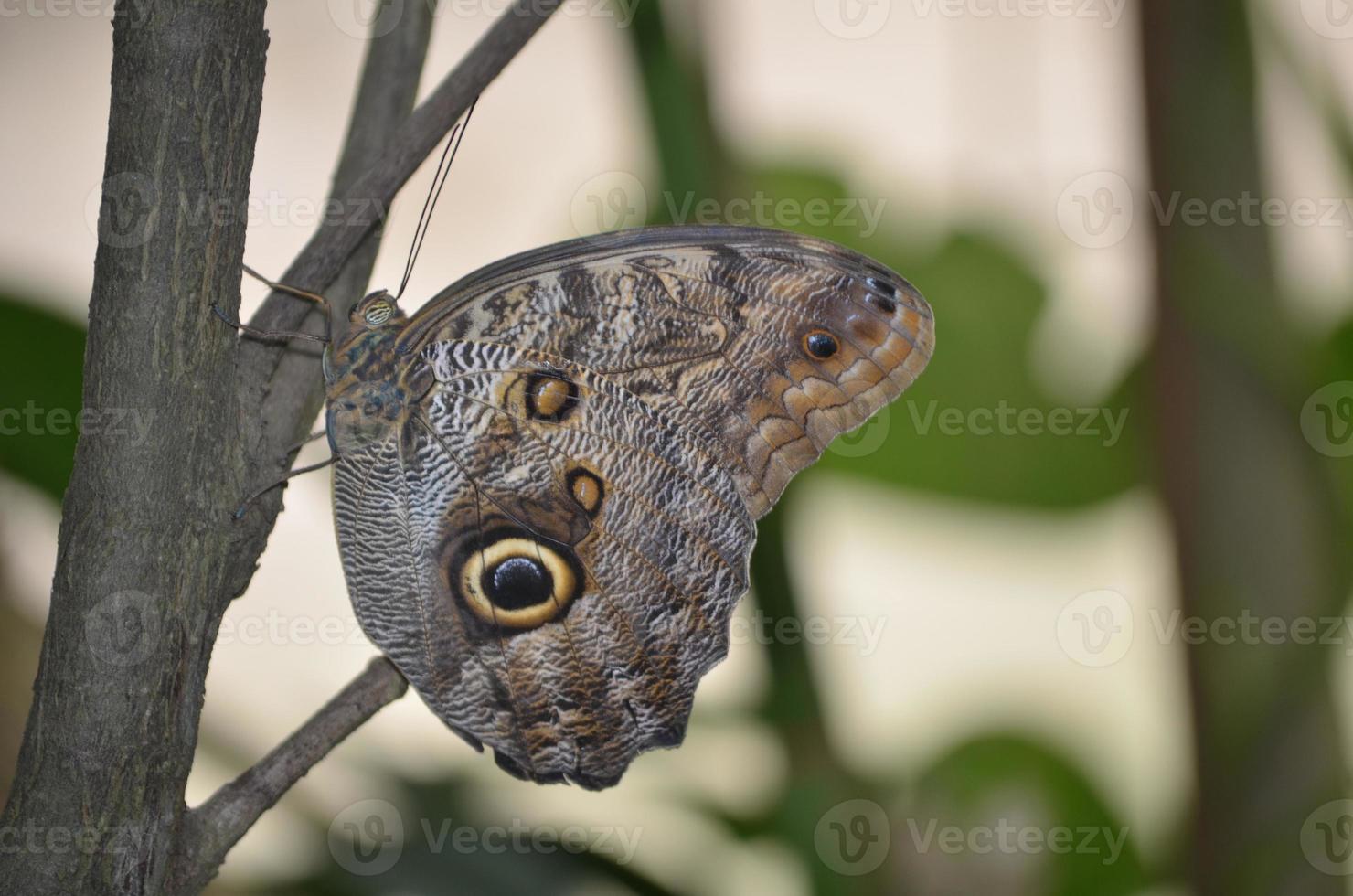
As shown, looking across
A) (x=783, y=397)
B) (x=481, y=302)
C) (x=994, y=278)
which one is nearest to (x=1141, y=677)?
(x=994, y=278)

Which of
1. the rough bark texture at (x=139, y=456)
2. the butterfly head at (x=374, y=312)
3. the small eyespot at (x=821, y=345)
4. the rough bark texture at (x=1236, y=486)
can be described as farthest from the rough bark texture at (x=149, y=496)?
the rough bark texture at (x=1236, y=486)

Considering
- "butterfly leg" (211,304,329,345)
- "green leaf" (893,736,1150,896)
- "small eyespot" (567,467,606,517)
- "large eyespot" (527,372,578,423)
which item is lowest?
"green leaf" (893,736,1150,896)

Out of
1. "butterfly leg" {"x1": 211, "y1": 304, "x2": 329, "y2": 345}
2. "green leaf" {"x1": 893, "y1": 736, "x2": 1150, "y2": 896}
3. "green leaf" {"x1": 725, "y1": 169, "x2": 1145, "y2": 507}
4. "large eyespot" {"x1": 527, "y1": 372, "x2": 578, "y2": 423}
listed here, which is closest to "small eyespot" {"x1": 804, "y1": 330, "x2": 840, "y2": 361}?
"large eyespot" {"x1": 527, "y1": 372, "x2": 578, "y2": 423}

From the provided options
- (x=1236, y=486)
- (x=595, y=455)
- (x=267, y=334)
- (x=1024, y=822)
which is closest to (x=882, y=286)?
(x=595, y=455)

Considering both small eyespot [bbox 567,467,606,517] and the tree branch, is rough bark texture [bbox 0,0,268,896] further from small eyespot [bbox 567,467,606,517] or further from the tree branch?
small eyespot [bbox 567,467,606,517]

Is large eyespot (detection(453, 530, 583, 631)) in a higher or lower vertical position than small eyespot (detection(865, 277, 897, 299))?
lower

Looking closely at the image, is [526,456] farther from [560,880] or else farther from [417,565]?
[560,880]
